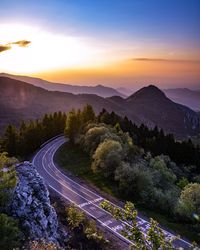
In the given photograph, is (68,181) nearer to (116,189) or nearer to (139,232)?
(116,189)

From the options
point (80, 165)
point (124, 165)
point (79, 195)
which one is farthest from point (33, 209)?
point (80, 165)

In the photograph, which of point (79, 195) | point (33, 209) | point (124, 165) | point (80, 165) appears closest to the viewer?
point (33, 209)

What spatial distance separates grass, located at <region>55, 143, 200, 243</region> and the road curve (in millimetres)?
1802

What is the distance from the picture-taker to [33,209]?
86.7 ft

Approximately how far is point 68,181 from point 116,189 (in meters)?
9.36

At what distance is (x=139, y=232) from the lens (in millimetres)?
10656

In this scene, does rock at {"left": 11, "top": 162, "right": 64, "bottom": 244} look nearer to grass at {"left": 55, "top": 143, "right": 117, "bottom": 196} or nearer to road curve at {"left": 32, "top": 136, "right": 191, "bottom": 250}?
road curve at {"left": 32, "top": 136, "right": 191, "bottom": 250}

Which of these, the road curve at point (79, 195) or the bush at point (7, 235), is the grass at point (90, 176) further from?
the bush at point (7, 235)

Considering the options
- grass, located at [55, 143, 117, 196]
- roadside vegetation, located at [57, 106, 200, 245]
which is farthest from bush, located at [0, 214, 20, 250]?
grass, located at [55, 143, 117, 196]

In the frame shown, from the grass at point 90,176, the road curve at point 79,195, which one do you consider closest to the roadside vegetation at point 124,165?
the grass at point 90,176

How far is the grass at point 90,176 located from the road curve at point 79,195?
5.91ft

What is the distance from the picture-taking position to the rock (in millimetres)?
24797

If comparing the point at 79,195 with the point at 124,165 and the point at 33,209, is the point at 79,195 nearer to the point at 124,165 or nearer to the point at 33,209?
the point at 124,165

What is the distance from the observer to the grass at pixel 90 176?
3503cm
